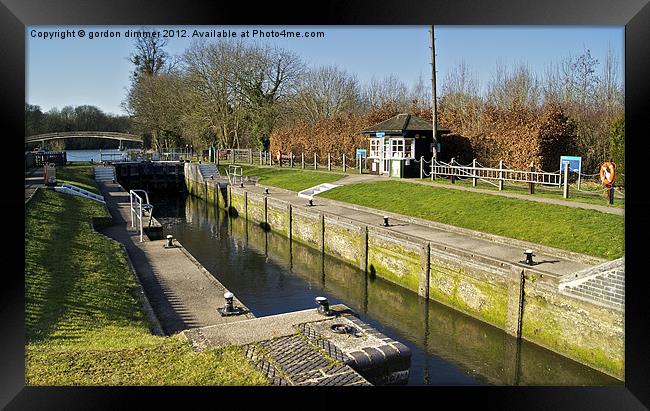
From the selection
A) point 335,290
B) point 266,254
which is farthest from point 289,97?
point 335,290

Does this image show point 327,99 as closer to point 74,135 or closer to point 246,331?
point 74,135

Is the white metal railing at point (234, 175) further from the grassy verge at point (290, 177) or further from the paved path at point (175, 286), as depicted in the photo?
the paved path at point (175, 286)

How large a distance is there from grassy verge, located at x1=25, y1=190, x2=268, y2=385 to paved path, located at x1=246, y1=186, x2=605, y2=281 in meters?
5.78

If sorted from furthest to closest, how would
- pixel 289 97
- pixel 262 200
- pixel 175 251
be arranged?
pixel 289 97 → pixel 262 200 → pixel 175 251

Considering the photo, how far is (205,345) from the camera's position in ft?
21.0

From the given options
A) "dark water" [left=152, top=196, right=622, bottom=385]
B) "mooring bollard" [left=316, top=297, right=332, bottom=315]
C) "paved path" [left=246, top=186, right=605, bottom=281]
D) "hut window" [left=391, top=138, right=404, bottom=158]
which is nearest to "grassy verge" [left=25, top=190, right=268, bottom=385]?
"mooring bollard" [left=316, top=297, right=332, bottom=315]

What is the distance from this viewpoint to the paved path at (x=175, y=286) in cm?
796

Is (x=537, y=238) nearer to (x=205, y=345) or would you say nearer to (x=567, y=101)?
(x=205, y=345)

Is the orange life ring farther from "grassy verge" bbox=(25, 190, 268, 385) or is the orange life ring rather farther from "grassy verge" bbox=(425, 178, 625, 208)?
"grassy verge" bbox=(25, 190, 268, 385)

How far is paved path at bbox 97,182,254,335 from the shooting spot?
7.96 meters

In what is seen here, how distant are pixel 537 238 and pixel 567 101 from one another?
9.94 metres

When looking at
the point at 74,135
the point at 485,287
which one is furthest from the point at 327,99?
the point at 485,287

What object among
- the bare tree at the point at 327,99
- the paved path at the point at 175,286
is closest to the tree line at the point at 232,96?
the bare tree at the point at 327,99
